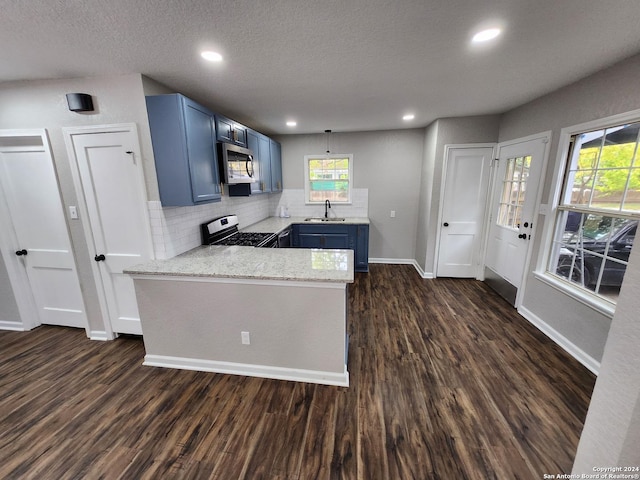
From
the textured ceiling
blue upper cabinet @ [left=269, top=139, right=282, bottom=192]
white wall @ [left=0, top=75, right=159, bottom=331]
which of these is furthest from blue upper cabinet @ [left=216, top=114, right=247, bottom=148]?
blue upper cabinet @ [left=269, top=139, right=282, bottom=192]

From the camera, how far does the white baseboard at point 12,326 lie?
270cm

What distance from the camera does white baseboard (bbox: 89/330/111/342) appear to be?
2545mm

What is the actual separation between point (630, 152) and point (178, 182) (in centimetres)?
358

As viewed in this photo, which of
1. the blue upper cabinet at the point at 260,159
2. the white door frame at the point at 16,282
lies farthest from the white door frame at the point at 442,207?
the white door frame at the point at 16,282

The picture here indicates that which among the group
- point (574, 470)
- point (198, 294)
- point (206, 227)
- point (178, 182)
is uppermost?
point (178, 182)

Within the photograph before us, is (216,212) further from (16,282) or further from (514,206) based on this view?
(514,206)

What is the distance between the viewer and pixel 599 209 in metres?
2.12

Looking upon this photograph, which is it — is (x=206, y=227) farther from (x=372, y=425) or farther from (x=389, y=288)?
(x=389, y=288)

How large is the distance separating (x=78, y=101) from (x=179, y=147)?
2.76 ft

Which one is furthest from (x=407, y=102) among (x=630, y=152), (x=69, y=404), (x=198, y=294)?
(x=69, y=404)

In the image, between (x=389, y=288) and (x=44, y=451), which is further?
(x=389, y=288)

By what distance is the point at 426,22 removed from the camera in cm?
138

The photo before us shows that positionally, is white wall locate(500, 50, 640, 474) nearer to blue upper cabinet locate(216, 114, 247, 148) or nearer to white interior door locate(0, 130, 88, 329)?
blue upper cabinet locate(216, 114, 247, 148)

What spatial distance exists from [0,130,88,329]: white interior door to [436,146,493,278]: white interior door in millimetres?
4557
